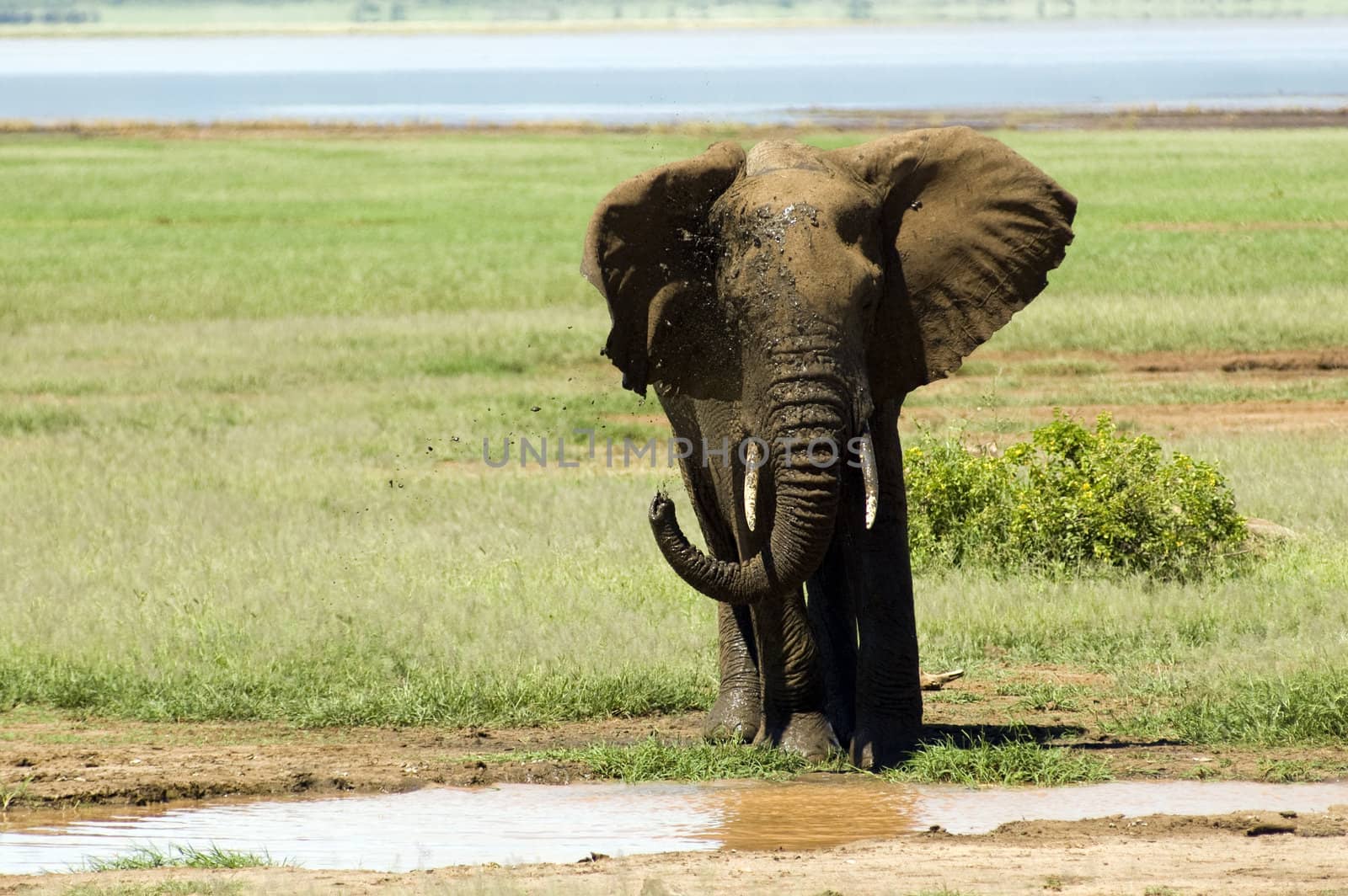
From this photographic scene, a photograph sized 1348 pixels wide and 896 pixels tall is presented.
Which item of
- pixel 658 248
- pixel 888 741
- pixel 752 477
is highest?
pixel 658 248

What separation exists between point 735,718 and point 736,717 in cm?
1

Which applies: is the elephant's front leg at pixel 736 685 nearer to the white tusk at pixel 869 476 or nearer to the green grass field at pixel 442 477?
the green grass field at pixel 442 477

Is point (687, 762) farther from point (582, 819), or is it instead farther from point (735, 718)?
point (582, 819)

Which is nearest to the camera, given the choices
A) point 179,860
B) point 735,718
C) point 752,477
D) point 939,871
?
point 939,871

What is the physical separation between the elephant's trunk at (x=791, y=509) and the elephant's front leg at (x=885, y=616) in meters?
0.68

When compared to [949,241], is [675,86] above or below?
above

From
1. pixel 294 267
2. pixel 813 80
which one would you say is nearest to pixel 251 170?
pixel 294 267

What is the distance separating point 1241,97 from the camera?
8850cm

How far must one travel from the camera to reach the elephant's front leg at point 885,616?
27.6 feet

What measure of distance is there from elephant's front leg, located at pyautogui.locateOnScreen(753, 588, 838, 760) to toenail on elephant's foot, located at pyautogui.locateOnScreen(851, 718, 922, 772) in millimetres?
200

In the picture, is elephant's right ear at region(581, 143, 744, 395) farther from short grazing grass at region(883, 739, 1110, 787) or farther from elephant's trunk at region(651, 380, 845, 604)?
short grazing grass at region(883, 739, 1110, 787)

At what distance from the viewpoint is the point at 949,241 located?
8570 millimetres

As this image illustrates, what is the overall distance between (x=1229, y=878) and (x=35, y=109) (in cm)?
10130

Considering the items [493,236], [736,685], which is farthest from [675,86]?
[736,685]
